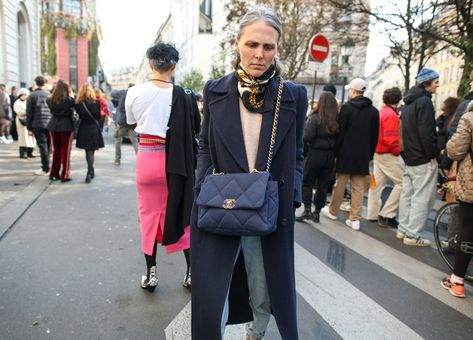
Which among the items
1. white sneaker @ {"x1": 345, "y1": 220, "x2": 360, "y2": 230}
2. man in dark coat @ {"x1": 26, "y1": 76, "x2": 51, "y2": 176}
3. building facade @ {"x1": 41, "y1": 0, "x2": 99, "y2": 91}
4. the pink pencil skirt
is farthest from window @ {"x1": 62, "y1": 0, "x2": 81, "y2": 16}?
the pink pencil skirt

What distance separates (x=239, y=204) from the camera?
5.99 feet

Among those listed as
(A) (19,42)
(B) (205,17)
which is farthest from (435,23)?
(B) (205,17)

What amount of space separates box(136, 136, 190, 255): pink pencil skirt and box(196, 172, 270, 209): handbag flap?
141 centimetres

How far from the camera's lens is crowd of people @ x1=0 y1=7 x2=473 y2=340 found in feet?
6.57

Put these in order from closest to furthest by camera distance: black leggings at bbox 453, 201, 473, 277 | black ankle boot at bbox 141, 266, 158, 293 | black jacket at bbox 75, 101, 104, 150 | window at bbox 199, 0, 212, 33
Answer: black ankle boot at bbox 141, 266, 158, 293
black leggings at bbox 453, 201, 473, 277
black jacket at bbox 75, 101, 104, 150
window at bbox 199, 0, 212, 33

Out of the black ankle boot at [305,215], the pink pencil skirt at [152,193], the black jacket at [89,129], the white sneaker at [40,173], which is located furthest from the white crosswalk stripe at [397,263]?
the white sneaker at [40,173]

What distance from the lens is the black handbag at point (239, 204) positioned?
1.82 m

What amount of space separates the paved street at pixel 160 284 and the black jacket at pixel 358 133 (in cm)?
97

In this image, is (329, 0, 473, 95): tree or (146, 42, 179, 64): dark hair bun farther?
(329, 0, 473, 95): tree

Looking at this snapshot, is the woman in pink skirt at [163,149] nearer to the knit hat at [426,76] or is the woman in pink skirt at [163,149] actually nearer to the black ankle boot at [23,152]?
the knit hat at [426,76]

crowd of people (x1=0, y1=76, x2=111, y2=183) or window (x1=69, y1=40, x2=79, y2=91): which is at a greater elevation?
window (x1=69, y1=40, x2=79, y2=91)

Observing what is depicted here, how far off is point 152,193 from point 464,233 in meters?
2.84

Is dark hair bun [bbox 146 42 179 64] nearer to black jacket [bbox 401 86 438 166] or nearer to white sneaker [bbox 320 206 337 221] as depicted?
black jacket [bbox 401 86 438 166]

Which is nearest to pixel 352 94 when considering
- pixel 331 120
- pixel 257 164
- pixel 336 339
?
pixel 331 120
